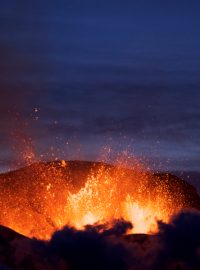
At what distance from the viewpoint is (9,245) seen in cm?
15500

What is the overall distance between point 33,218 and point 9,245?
26.9 meters

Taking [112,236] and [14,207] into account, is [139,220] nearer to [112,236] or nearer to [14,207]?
[112,236]

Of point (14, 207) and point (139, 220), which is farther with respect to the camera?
point (14, 207)

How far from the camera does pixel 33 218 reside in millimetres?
181625

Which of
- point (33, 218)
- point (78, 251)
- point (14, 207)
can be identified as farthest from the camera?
point (14, 207)

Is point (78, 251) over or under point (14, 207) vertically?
under

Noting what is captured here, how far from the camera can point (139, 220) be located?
164 metres

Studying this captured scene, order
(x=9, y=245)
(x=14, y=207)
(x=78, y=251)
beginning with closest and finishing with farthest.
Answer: (x=9, y=245), (x=78, y=251), (x=14, y=207)

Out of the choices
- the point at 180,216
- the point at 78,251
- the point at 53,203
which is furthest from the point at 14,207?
the point at 180,216

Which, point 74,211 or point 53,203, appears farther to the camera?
point 53,203

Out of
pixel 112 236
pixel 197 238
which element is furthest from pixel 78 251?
pixel 197 238

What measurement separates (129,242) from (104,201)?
14.1 metres

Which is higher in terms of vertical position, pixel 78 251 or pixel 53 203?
pixel 53 203

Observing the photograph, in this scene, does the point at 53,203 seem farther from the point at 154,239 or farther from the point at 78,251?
the point at 154,239
